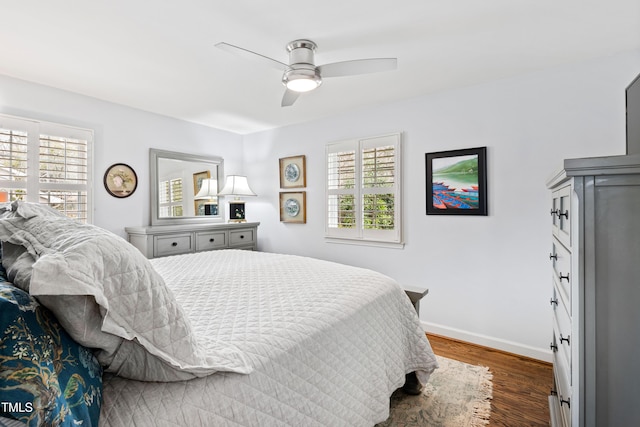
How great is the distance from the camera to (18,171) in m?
2.79

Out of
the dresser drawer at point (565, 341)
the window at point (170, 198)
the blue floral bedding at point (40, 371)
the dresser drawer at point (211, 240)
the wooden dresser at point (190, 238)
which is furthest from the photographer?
the window at point (170, 198)

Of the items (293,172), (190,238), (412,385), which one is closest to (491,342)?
(412,385)

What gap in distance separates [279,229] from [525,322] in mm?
3002

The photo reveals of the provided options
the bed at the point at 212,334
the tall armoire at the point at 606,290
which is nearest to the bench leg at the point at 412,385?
the bed at the point at 212,334

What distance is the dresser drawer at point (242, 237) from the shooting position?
410 centimetres

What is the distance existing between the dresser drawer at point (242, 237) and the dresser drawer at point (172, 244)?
0.55 metres

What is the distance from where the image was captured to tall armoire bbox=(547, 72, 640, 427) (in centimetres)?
98

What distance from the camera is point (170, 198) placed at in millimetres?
3930

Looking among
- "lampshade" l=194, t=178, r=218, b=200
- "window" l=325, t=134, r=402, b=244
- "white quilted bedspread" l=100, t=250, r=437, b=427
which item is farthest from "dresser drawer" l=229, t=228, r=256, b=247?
"white quilted bedspread" l=100, t=250, r=437, b=427

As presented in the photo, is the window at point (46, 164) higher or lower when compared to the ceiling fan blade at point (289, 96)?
lower

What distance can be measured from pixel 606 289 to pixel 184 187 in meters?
4.11

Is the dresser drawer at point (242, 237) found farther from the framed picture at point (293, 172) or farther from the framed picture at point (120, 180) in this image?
the framed picture at point (120, 180)

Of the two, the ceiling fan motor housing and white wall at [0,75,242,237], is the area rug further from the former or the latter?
white wall at [0,75,242,237]

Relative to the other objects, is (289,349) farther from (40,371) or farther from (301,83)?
(301,83)
